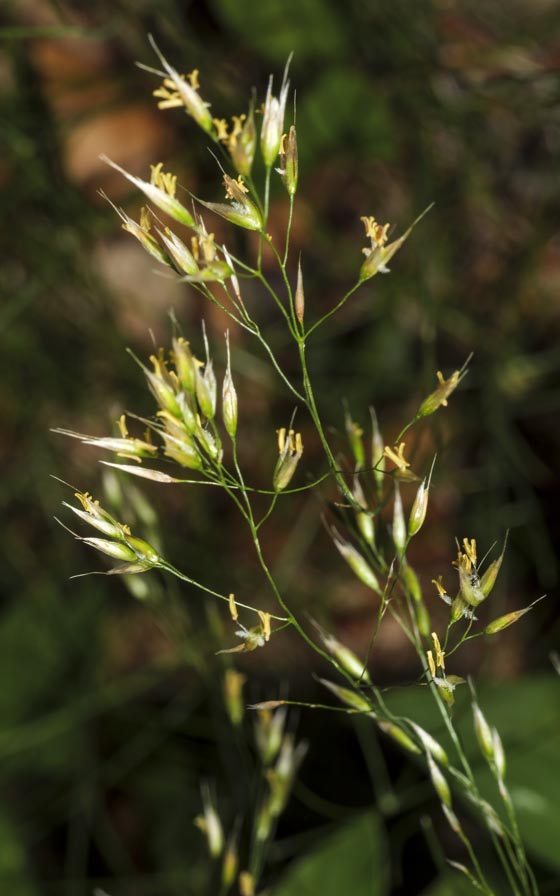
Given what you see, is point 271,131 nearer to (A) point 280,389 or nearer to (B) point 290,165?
(B) point 290,165

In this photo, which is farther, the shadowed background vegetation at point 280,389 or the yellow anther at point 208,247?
the shadowed background vegetation at point 280,389

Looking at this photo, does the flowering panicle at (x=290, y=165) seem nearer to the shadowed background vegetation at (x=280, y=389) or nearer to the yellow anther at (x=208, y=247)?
the yellow anther at (x=208, y=247)

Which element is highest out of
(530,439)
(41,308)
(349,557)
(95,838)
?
(41,308)

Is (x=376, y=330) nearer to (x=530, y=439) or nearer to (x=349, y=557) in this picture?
(x=530, y=439)

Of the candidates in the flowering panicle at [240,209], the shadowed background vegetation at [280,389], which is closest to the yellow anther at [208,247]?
the flowering panicle at [240,209]

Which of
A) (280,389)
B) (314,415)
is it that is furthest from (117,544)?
(280,389)

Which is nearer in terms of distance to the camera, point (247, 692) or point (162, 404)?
point (162, 404)

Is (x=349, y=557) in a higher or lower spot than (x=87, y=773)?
higher

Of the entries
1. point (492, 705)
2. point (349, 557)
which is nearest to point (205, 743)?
point (492, 705)
